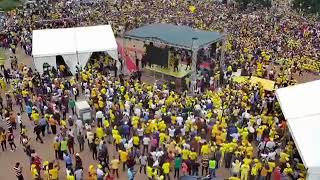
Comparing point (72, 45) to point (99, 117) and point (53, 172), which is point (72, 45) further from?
point (53, 172)

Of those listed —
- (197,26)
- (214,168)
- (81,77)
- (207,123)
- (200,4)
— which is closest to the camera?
(214,168)

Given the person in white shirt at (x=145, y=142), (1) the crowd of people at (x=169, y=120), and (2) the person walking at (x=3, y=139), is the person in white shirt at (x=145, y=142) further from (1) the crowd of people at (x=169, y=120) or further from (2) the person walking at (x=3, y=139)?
(2) the person walking at (x=3, y=139)

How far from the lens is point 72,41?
69.4 ft

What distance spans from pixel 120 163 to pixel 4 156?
3.95 metres

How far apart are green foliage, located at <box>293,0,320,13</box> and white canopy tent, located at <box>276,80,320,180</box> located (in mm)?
18842

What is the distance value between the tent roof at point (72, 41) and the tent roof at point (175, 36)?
123cm

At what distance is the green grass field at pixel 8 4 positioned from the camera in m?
33.2

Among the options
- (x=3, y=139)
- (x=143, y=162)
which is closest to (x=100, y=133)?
(x=143, y=162)

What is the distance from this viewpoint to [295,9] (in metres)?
33.3

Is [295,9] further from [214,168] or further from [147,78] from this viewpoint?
[214,168]

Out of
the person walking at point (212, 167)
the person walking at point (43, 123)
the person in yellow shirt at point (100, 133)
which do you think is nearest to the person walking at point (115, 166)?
the person in yellow shirt at point (100, 133)

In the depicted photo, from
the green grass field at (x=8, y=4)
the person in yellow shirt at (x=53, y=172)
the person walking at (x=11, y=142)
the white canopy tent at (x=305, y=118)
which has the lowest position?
the person walking at (x=11, y=142)

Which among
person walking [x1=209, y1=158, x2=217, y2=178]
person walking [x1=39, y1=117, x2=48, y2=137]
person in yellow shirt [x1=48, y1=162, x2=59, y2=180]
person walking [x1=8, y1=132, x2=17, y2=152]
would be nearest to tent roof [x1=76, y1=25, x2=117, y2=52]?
person walking [x1=39, y1=117, x2=48, y2=137]

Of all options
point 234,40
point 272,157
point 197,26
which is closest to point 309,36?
point 234,40
